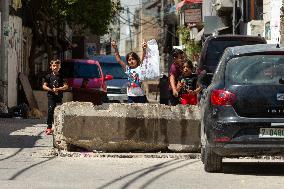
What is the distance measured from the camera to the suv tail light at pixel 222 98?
497 inches

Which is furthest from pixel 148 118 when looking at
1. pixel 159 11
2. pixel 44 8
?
pixel 159 11

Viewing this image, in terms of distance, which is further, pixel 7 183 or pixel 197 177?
pixel 197 177

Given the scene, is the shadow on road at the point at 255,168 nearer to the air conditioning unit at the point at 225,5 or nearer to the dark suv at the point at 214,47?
the dark suv at the point at 214,47

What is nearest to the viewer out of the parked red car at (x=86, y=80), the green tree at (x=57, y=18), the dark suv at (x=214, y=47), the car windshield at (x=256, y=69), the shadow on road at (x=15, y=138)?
the car windshield at (x=256, y=69)

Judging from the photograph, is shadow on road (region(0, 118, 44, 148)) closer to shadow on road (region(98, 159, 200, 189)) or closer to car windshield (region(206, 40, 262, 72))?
shadow on road (region(98, 159, 200, 189))

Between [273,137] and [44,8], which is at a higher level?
[44,8]

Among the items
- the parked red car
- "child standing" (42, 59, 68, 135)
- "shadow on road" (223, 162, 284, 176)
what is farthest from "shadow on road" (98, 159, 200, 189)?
the parked red car

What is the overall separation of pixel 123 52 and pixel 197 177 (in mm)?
139878

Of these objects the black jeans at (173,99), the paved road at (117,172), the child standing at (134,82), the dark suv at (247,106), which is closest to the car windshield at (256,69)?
the dark suv at (247,106)

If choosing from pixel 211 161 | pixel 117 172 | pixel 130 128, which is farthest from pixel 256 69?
pixel 130 128

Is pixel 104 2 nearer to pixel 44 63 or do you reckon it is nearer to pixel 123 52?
pixel 44 63

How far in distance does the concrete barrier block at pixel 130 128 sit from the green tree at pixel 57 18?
2432cm

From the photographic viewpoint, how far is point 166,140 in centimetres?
1586

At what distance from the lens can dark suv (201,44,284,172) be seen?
12438 mm
